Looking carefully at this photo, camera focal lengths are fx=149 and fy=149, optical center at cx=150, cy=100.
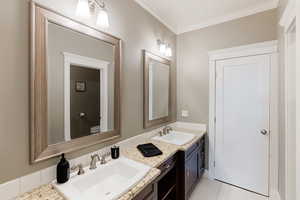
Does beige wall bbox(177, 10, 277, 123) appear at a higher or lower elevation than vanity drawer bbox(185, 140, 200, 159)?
higher

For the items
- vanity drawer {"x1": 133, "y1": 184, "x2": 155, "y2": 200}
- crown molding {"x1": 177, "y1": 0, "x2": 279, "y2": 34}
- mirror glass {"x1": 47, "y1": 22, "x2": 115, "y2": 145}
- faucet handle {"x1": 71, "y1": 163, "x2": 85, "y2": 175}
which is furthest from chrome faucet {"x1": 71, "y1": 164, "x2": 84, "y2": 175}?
crown molding {"x1": 177, "y1": 0, "x2": 279, "y2": 34}

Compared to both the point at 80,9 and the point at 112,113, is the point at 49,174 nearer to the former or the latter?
the point at 112,113

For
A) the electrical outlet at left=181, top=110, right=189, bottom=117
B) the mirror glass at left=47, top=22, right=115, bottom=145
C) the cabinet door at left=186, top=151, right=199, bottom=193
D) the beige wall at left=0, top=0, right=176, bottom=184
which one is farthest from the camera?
the electrical outlet at left=181, top=110, right=189, bottom=117

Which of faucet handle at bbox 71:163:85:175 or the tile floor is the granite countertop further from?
the tile floor

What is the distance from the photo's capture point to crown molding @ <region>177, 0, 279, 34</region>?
2.11 meters

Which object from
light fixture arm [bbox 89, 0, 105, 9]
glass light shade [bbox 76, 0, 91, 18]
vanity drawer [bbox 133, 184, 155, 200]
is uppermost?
light fixture arm [bbox 89, 0, 105, 9]

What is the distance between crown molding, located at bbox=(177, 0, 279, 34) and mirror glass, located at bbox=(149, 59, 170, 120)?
2.81 ft

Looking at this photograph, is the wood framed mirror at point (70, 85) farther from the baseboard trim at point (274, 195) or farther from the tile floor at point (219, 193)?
the baseboard trim at point (274, 195)

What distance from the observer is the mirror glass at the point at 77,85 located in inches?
45.1

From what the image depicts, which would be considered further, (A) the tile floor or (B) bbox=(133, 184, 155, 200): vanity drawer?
(A) the tile floor

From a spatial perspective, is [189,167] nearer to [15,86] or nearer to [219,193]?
[219,193]

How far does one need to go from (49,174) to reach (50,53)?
2.97ft

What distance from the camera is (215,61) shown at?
100 inches

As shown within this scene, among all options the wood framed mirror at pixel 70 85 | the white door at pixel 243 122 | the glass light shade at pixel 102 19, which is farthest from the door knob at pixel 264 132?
the glass light shade at pixel 102 19
